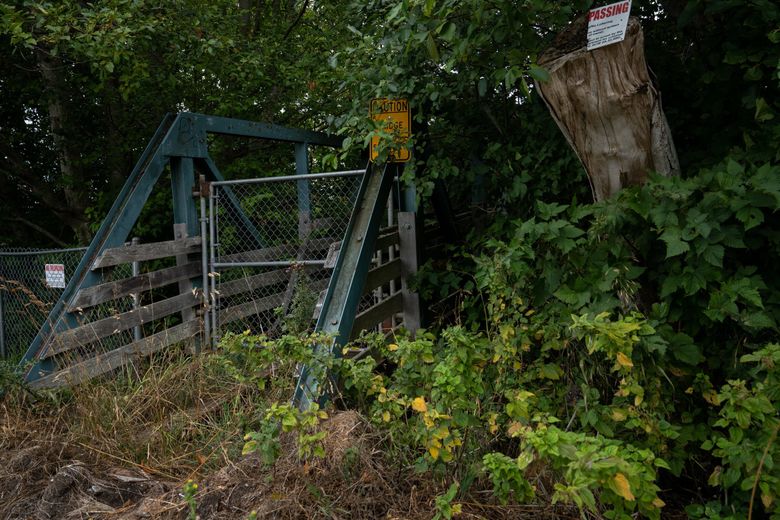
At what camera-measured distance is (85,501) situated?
3.13 m

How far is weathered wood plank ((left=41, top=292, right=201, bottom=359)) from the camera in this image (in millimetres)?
4445

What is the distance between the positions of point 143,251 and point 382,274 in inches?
78.9

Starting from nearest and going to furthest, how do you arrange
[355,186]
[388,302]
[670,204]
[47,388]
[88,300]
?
[670,204] < [47,388] < [88,300] < [388,302] < [355,186]

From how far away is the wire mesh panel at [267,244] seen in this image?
18.6 ft

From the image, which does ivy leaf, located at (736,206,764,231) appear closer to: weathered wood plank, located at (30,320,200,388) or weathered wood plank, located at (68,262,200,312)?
weathered wood plank, located at (30,320,200,388)

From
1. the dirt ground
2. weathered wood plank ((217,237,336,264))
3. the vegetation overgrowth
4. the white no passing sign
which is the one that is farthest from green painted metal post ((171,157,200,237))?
the white no passing sign

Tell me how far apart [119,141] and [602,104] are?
713 cm

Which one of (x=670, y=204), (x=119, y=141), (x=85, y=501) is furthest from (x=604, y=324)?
(x=119, y=141)

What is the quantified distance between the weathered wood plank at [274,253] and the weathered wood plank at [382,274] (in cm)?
119

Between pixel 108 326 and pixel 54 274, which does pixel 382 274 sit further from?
pixel 54 274

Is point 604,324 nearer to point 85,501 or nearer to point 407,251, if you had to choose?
point 85,501

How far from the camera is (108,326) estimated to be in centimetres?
476

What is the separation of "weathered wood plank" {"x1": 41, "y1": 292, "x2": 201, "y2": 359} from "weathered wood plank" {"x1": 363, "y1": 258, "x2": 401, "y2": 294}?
1.33 metres

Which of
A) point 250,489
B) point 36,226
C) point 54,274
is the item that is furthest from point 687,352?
point 36,226
